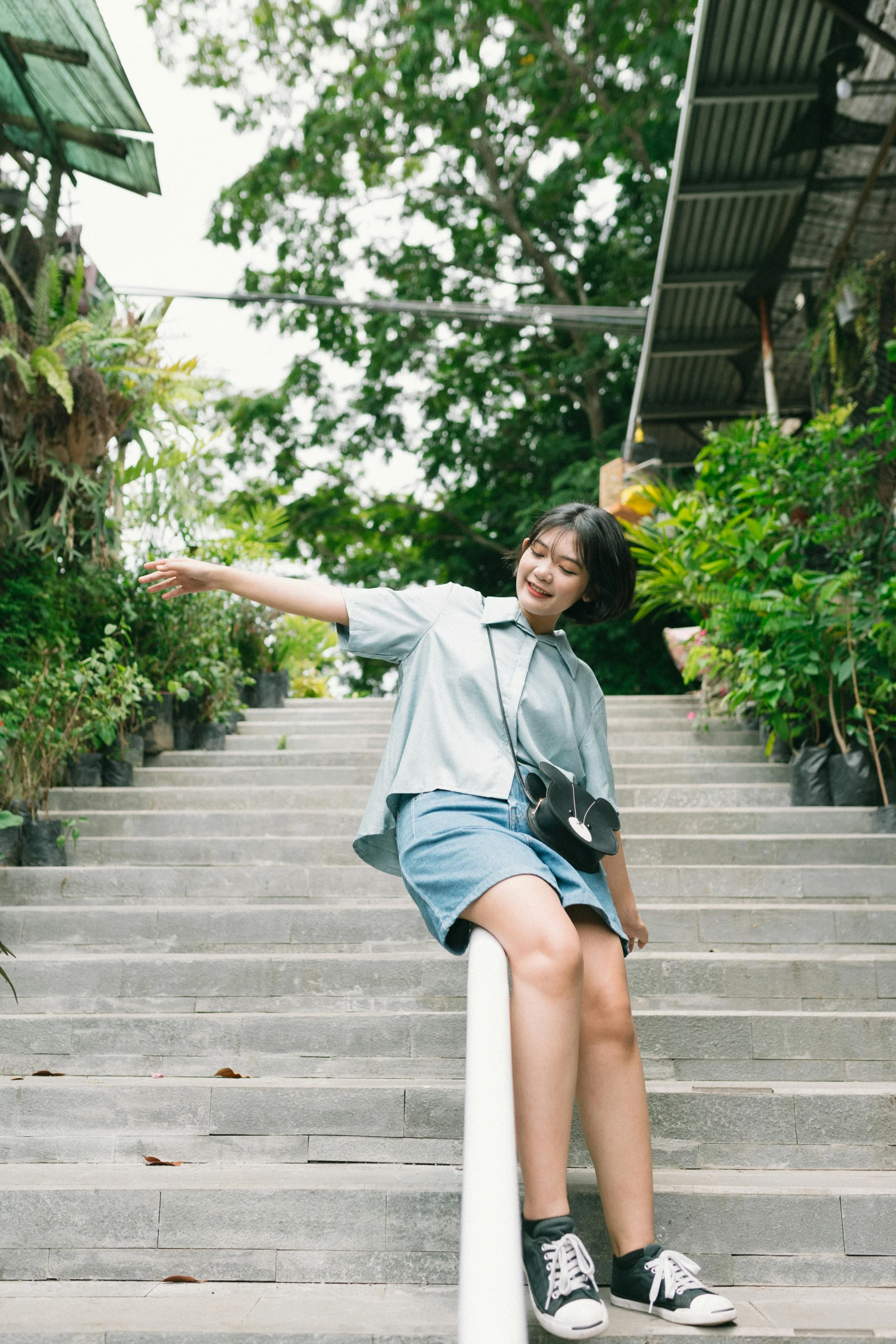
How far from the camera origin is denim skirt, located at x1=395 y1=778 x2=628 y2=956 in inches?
69.9

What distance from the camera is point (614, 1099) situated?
179cm

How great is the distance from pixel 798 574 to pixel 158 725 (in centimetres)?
318

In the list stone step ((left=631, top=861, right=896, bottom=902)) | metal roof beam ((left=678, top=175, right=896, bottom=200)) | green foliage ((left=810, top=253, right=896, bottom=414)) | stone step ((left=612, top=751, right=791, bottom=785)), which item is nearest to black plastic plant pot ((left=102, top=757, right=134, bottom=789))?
stone step ((left=612, top=751, right=791, bottom=785))

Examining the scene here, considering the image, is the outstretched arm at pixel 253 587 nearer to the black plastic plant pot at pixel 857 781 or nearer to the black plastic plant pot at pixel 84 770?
the black plastic plant pot at pixel 857 781

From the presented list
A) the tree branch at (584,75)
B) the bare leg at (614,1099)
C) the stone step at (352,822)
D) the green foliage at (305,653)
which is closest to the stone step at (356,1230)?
the bare leg at (614,1099)

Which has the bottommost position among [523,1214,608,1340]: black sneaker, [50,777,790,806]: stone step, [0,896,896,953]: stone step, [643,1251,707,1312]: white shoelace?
[50,777,790,806]: stone step

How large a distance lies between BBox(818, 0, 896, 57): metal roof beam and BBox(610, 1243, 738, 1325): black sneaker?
5.11 m

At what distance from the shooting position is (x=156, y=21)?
11.5m

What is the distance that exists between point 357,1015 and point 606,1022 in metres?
1.04

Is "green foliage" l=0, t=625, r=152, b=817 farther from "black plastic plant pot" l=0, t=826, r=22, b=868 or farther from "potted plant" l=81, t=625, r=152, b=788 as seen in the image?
"black plastic plant pot" l=0, t=826, r=22, b=868

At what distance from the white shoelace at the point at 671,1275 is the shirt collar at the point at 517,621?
1022mm

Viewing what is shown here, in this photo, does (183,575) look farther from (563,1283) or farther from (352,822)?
(352,822)

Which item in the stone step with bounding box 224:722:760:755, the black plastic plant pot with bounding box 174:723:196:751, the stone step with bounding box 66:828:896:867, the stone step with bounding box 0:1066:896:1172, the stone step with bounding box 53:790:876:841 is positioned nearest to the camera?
the stone step with bounding box 0:1066:896:1172

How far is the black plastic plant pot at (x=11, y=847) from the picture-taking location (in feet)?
12.8
